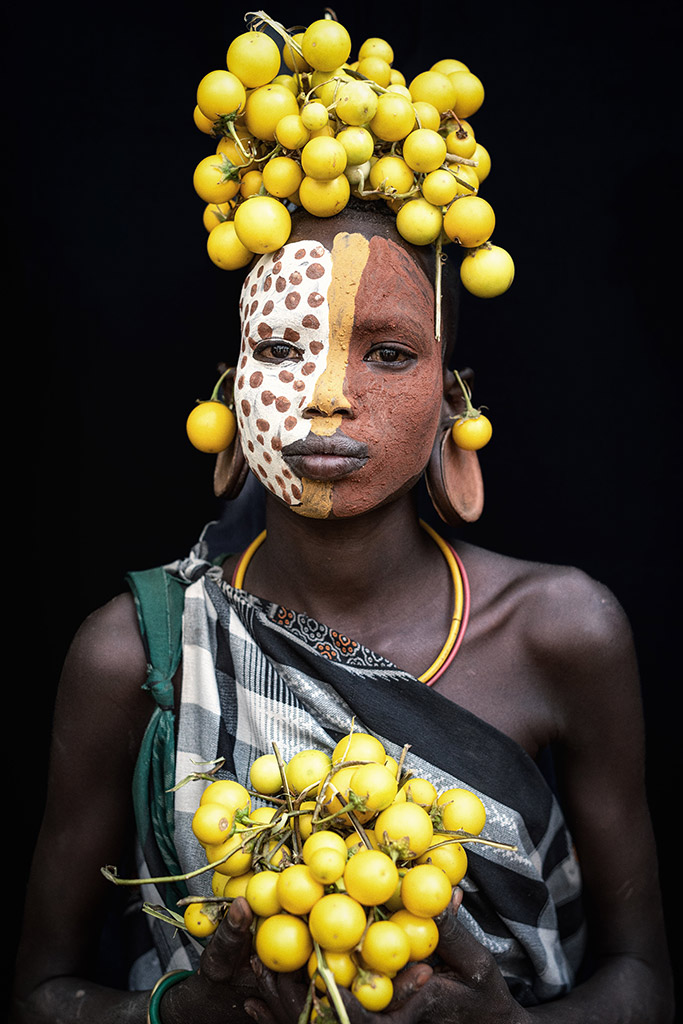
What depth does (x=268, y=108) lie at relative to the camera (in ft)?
6.74

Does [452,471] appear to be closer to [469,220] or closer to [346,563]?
[346,563]

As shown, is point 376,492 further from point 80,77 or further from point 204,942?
point 80,77

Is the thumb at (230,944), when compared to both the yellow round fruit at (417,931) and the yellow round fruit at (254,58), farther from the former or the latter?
the yellow round fruit at (254,58)

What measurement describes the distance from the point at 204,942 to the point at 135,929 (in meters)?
0.43

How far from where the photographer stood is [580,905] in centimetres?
241

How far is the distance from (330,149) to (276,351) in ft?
1.33

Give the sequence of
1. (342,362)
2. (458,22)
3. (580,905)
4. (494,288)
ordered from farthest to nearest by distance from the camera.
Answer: (458,22)
(580,905)
(494,288)
(342,362)

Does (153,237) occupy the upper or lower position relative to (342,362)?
upper

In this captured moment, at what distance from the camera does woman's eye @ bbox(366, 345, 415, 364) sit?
2.08m

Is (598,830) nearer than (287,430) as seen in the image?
No

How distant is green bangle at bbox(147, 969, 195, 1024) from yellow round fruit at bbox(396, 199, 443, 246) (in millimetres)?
1516

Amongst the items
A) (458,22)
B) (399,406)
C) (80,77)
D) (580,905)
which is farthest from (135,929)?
(458,22)

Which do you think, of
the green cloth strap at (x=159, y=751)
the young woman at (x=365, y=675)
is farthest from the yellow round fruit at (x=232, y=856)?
the green cloth strap at (x=159, y=751)

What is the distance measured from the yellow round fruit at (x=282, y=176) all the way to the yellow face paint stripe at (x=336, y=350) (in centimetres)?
14
